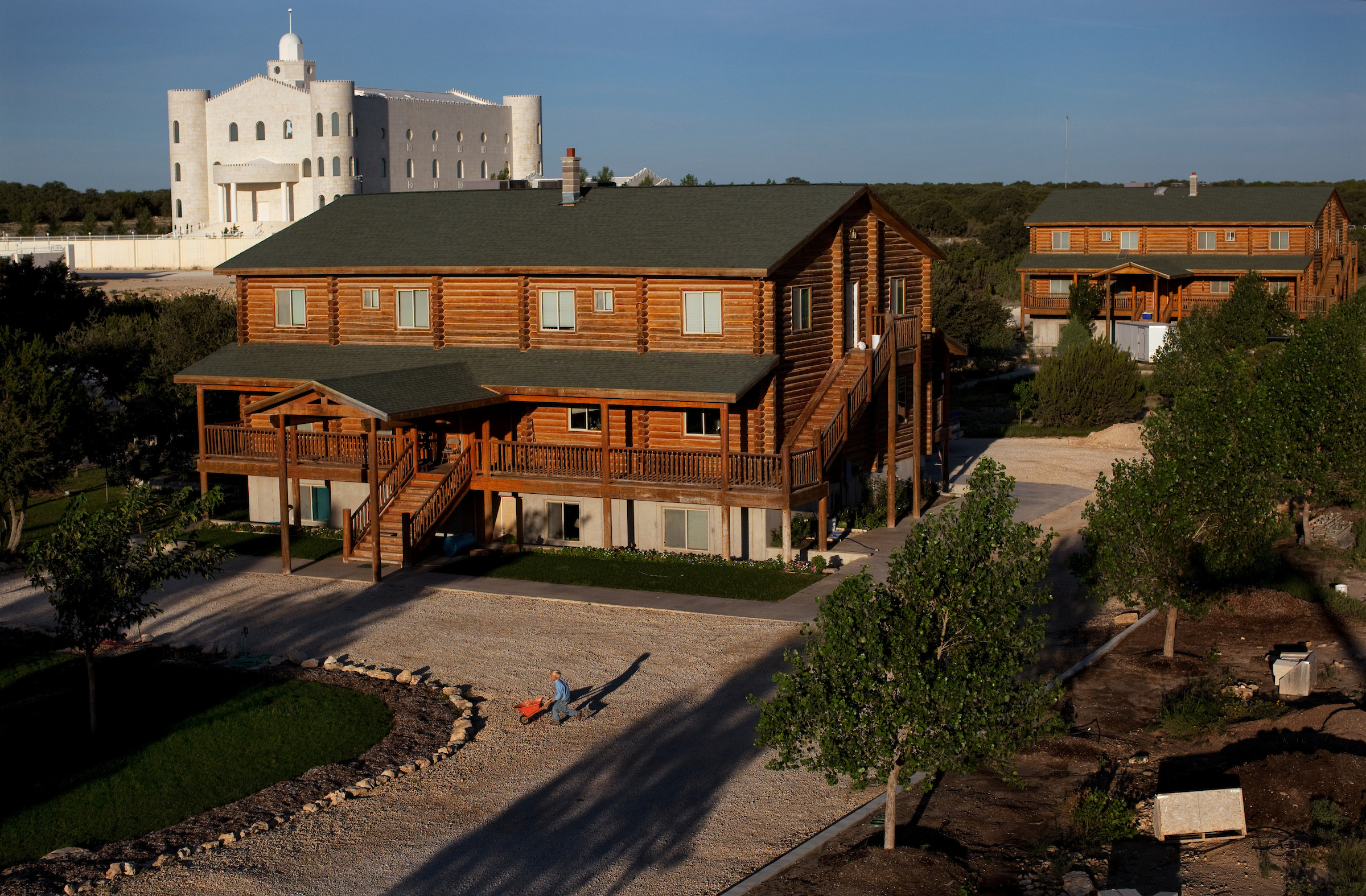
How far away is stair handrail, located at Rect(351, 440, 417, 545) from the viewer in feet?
108

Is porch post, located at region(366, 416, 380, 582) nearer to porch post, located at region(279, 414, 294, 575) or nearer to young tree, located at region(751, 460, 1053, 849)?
porch post, located at region(279, 414, 294, 575)

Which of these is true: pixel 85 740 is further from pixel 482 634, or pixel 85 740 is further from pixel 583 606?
pixel 583 606

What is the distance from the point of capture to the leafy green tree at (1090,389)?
2058 inches

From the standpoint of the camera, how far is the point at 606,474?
3147 cm

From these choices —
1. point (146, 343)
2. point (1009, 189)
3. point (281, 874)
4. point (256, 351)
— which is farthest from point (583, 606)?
point (1009, 189)

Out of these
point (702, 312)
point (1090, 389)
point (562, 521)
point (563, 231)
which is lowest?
point (562, 521)

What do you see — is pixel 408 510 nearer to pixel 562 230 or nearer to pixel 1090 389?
pixel 562 230

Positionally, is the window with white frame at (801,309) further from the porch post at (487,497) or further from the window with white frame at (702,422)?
the porch post at (487,497)

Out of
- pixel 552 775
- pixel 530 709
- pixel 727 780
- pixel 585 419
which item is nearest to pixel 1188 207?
pixel 585 419

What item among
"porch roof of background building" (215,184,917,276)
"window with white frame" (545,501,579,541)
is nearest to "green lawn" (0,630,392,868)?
"window with white frame" (545,501,579,541)

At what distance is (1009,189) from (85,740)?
15040 cm

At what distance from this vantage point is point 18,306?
57906 mm

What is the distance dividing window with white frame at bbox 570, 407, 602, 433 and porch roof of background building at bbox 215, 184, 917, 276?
→ 3.46 m

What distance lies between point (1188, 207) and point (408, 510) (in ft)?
185
